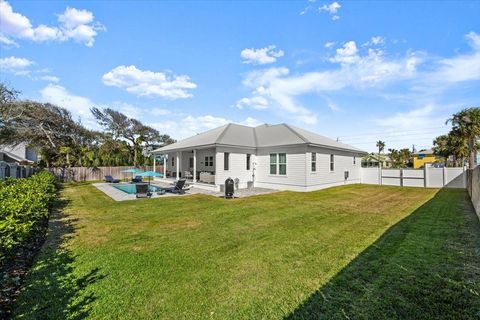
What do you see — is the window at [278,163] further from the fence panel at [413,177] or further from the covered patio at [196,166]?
the fence panel at [413,177]

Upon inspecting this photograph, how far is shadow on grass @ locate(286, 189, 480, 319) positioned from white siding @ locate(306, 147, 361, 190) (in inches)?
374

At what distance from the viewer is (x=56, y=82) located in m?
19.1

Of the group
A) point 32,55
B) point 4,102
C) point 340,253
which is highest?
point 32,55

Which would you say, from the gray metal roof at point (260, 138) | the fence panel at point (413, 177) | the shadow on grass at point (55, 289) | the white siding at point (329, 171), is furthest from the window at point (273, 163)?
the shadow on grass at point (55, 289)

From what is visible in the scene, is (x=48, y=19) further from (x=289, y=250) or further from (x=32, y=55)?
(x=289, y=250)

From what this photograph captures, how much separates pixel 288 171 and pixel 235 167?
3.80 m

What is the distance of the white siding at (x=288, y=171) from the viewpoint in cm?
1510

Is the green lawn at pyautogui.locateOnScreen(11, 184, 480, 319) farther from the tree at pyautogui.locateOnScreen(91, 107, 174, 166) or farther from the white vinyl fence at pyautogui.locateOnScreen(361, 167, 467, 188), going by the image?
the tree at pyautogui.locateOnScreen(91, 107, 174, 166)

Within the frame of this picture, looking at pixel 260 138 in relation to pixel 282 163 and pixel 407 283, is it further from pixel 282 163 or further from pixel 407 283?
pixel 407 283

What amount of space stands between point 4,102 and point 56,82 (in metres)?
4.12

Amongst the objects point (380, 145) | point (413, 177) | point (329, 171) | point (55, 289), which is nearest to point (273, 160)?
point (329, 171)

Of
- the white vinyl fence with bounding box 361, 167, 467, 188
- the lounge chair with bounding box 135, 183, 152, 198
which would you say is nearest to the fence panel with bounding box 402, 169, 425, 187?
the white vinyl fence with bounding box 361, 167, 467, 188

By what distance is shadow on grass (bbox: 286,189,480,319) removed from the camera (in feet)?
9.48

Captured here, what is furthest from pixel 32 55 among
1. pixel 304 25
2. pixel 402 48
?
pixel 402 48
